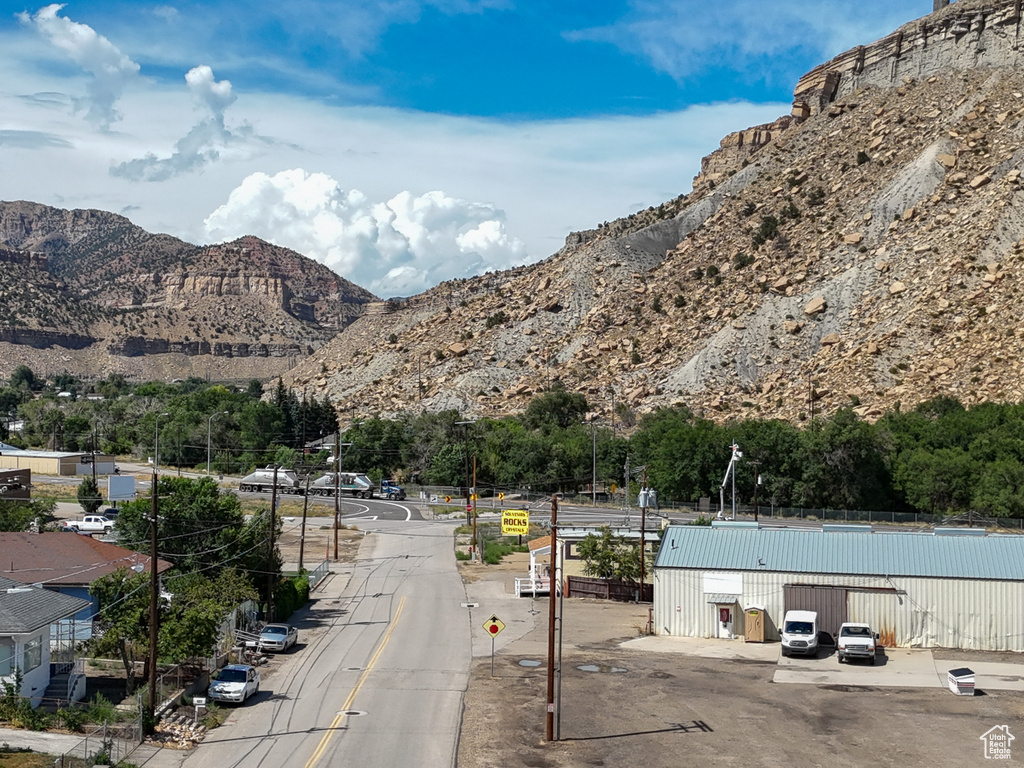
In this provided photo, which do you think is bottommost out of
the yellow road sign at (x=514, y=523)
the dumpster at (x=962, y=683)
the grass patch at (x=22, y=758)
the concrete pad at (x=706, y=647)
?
the grass patch at (x=22, y=758)

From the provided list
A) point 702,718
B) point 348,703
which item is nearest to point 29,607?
point 348,703

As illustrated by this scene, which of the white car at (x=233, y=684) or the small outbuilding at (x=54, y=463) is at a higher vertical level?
the small outbuilding at (x=54, y=463)

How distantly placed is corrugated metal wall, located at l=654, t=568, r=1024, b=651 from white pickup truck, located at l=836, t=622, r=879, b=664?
2.34 m

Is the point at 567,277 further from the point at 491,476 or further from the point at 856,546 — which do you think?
the point at 856,546

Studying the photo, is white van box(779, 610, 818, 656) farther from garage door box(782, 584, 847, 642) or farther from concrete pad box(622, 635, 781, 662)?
garage door box(782, 584, 847, 642)

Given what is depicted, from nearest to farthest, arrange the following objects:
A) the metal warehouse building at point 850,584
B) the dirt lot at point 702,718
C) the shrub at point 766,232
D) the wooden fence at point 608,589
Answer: the dirt lot at point 702,718 → the metal warehouse building at point 850,584 → the wooden fence at point 608,589 → the shrub at point 766,232

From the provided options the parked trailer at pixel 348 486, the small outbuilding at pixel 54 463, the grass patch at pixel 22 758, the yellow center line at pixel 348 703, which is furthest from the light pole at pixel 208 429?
the grass patch at pixel 22 758

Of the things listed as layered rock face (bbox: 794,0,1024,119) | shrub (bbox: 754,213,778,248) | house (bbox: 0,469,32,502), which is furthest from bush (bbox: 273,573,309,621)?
layered rock face (bbox: 794,0,1024,119)

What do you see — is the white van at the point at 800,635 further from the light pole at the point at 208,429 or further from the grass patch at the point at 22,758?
the light pole at the point at 208,429

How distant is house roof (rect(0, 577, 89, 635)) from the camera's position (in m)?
30.5

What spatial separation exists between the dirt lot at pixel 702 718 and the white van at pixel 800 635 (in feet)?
5.22

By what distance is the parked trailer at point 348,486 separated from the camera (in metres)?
92.8

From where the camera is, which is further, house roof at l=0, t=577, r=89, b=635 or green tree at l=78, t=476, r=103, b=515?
green tree at l=78, t=476, r=103, b=515

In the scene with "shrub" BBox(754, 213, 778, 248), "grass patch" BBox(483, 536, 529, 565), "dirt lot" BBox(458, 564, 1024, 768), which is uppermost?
"shrub" BBox(754, 213, 778, 248)
